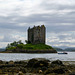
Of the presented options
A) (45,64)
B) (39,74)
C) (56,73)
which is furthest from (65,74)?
(45,64)

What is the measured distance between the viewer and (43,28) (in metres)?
181

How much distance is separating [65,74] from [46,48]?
15790 cm

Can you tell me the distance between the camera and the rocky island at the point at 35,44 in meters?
169

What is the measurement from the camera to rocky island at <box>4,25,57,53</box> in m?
169

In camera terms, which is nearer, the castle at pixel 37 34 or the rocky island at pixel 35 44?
the rocky island at pixel 35 44

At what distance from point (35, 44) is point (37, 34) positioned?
8506 millimetres

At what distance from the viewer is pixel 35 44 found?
178 meters

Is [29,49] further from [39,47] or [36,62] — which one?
[36,62]

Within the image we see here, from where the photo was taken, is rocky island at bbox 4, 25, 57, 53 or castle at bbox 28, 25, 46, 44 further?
castle at bbox 28, 25, 46, 44

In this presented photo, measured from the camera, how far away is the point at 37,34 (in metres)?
178

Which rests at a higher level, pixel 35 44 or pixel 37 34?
pixel 37 34

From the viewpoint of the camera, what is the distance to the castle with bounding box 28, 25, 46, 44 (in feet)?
578

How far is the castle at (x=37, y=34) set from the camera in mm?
176125

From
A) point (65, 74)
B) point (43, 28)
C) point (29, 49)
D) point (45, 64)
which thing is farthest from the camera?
point (43, 28)
